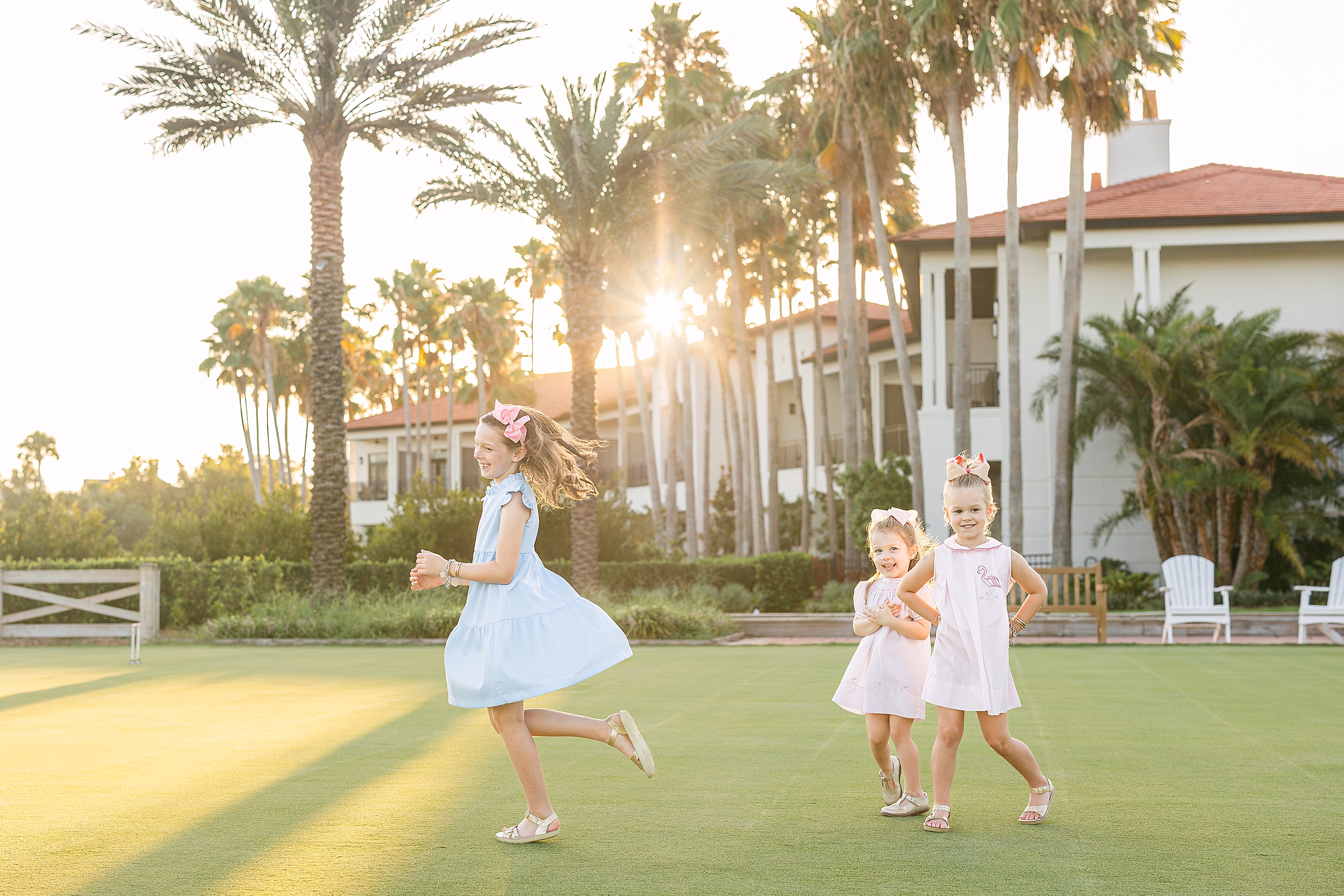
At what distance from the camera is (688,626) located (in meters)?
18.3

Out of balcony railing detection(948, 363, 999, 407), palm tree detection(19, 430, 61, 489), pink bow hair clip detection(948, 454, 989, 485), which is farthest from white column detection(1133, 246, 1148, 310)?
palm tree detection(19, 430, 61, 489)

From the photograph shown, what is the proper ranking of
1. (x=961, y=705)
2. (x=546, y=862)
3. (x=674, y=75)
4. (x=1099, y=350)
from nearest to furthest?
(x=546, y=862) < (x=961, y=705) < (x=1099, y=350) < (x=674, y=75)

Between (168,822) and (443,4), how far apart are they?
18.1 metres

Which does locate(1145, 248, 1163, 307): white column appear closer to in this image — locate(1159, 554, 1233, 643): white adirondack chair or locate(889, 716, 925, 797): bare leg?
locate(1159, 554, 1233, 643): white adirondack chair

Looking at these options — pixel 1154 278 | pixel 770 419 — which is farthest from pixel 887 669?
pixel 770 419

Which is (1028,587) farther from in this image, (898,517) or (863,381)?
(863,381)

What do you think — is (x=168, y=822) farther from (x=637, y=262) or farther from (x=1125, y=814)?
(x=637, y=262)

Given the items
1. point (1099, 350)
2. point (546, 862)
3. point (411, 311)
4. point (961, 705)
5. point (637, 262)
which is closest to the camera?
point (546, 862)

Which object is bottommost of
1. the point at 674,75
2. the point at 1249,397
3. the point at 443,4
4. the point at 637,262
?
the point at 1249,397

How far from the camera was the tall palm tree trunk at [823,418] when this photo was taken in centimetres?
3006

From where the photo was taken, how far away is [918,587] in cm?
504

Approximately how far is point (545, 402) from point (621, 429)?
1092 centimetres

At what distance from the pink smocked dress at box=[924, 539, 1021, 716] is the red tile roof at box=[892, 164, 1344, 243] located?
72.7 feet

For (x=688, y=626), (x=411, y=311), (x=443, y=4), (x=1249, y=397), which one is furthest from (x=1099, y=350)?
(x=411, y=311)
